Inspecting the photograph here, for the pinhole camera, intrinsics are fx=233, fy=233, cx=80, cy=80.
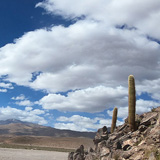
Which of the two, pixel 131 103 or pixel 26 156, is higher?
pixel 131 103

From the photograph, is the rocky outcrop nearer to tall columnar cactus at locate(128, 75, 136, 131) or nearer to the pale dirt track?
tall columnar cactus at locate(128, 75, 136, 131)

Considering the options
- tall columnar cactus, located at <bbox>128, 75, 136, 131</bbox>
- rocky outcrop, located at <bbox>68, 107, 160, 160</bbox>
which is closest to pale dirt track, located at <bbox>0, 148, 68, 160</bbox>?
rocky outcrop, located at <bbox>68, 107, 160, 160</bbox>

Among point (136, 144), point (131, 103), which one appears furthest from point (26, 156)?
point (136, 144)

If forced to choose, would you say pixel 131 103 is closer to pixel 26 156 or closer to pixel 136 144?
pixel 136 144

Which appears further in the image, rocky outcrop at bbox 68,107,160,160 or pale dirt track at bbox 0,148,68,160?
pale dirt track at bbox 0,148,68,160

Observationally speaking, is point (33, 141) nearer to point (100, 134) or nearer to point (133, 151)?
point (100, 134)

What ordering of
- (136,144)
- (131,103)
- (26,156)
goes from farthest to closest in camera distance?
(26,156), (131,103), (136,144)

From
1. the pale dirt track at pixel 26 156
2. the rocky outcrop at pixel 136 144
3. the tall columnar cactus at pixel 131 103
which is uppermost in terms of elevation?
the tall columnar cactus at pixel 131 103

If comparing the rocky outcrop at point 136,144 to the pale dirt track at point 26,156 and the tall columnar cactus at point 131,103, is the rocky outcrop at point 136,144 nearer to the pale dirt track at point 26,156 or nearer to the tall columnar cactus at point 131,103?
the tall columnar cactus at point 131,103

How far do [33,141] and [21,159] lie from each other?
68689 millimetres

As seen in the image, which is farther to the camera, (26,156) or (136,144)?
Answer: (26,156)

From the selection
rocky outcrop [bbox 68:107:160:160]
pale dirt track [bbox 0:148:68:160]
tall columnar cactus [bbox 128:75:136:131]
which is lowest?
pale dirt track [bbox 0:148:68:160]

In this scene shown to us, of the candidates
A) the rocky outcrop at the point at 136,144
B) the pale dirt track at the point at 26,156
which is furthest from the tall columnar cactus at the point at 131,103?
Answer: the pale dirt track at the point at 26,156

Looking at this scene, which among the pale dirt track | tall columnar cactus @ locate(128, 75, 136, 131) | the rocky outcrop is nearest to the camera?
the rocky outcrop
